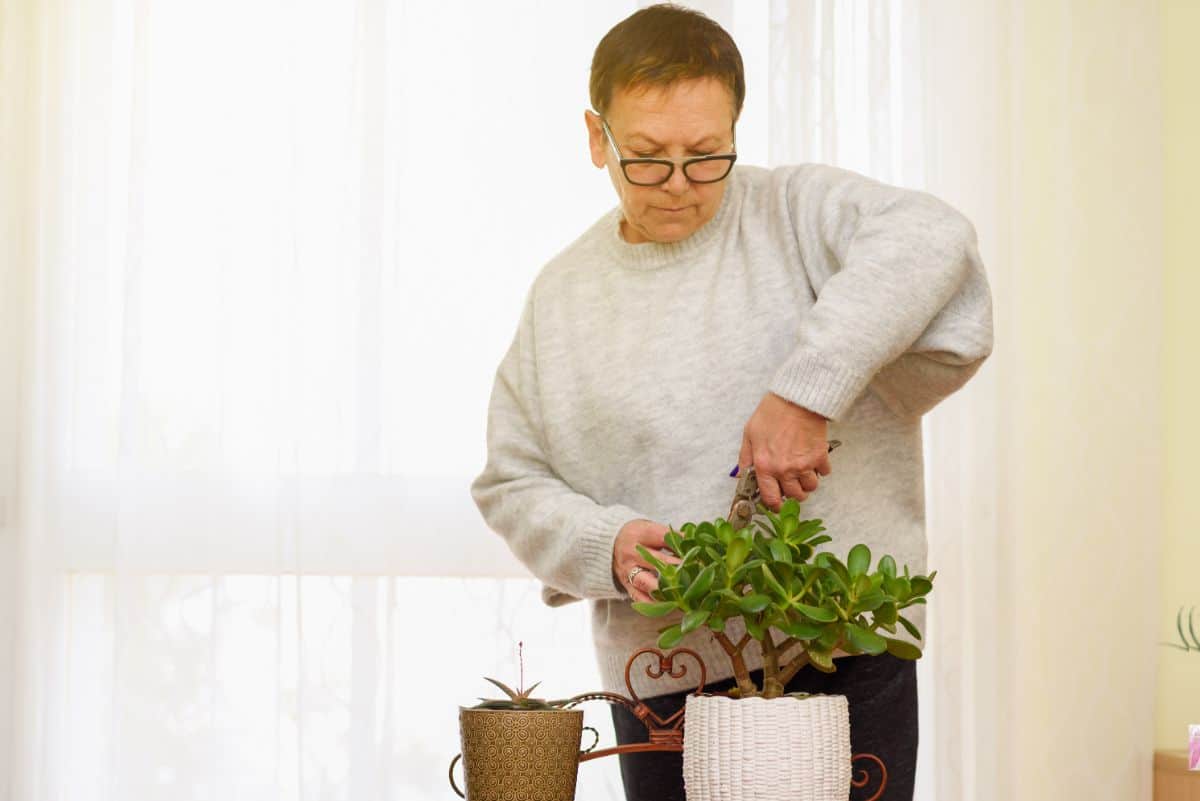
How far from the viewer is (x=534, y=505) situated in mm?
1248

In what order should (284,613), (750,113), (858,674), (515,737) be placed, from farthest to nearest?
1. (750,113)
2. (284,613)
3. (858,674)
4. (515,737)

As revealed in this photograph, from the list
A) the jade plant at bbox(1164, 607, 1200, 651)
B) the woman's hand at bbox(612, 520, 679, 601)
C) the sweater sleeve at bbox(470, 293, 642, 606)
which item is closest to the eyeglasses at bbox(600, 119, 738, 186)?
the sweater sleeve at bbox(470, 293, 642, 606)

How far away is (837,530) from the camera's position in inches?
47.8

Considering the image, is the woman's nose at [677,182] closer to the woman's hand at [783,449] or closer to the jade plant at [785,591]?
the woman's hand at [783,449]

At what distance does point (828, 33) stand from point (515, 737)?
167 cm

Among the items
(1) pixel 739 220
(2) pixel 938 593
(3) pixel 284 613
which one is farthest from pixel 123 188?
(2) pixel 938 593

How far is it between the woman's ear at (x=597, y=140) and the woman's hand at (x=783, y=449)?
0.37 metres

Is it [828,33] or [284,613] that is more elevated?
[828,33]

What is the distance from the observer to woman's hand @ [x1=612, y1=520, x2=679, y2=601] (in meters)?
1.07

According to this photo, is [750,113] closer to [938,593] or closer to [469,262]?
[469,262]

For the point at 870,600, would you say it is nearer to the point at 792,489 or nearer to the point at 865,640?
the point at 865,640

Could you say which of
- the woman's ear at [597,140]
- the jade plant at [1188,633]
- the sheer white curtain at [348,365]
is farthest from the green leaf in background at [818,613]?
the jade plant at [1188,633]

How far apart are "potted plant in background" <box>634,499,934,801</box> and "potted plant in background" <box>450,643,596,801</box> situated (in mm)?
95

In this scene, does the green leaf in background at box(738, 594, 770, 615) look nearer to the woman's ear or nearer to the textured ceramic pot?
the textured ceramic pot
